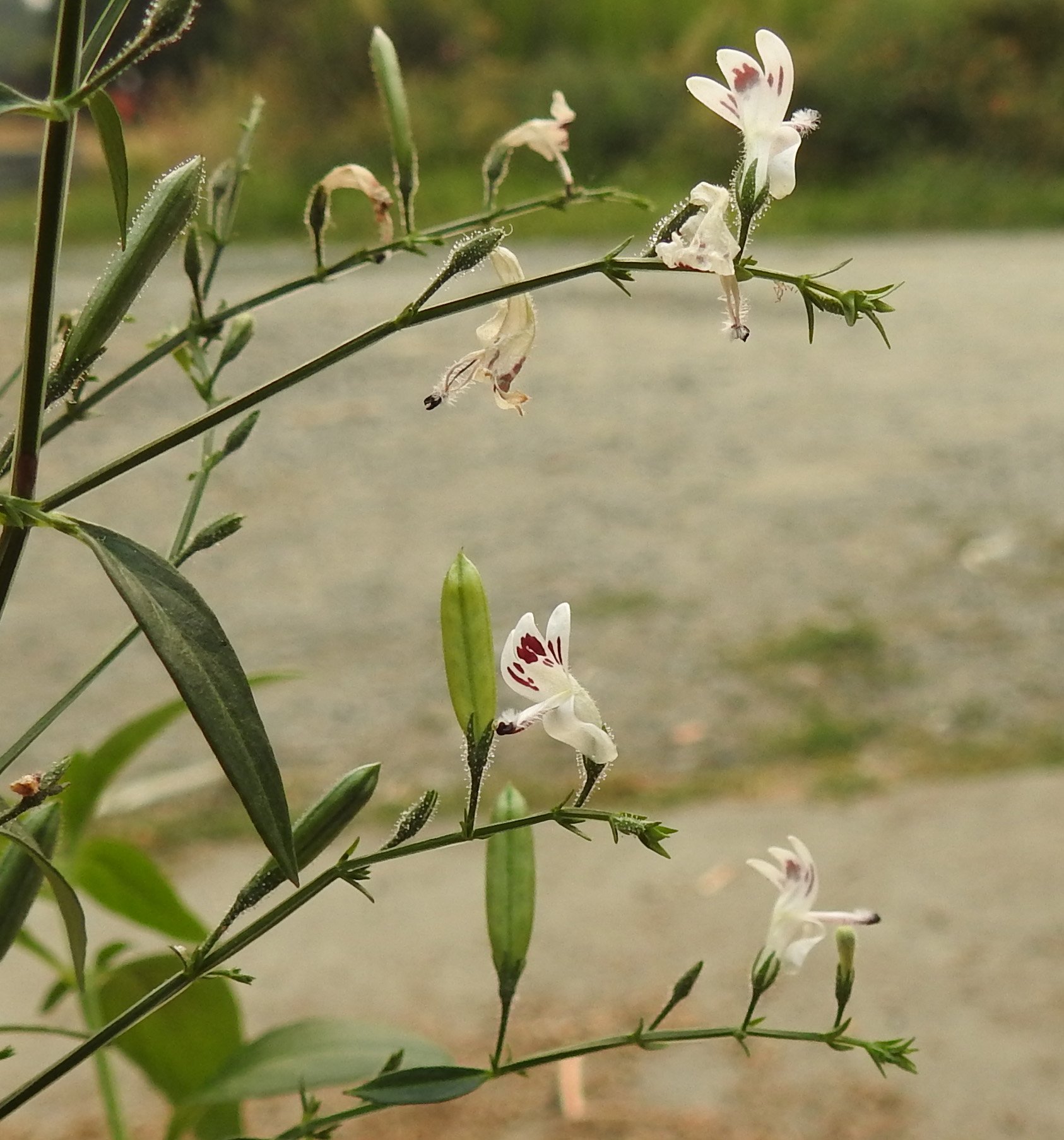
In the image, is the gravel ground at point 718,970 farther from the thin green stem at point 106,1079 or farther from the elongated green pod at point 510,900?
the elongated green pod at point 510,900

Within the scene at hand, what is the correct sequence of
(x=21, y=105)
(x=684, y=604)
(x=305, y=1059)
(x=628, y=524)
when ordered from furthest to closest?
(x=628, y=524)
(x=684, y=604)
(x=305, y=1059)
(x=21, y=105)

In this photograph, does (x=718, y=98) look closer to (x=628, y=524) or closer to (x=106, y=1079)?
(x=106, y=1079)

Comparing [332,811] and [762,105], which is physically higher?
[762,105]

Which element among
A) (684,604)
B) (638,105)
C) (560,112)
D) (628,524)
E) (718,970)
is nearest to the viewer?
(560,112)

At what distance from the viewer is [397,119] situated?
1.22ft

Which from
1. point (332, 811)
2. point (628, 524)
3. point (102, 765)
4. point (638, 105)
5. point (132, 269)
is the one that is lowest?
point (628, 524)

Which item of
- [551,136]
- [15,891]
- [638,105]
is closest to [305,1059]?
[15,891]

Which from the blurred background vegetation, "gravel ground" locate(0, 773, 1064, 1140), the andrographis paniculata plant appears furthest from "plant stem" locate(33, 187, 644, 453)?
the blurred background vegetation

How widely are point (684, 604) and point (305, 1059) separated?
1.45 metres

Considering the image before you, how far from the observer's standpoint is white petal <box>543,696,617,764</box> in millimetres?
277

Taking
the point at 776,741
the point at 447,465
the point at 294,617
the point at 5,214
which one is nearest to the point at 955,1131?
the point at 776,741

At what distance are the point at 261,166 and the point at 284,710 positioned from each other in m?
4.95

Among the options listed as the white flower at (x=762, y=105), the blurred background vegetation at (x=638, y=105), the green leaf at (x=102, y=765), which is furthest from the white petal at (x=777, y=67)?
the blurred background vegetation at (x=638, y=105)

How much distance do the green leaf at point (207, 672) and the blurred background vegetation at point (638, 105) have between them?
15.4 ft
